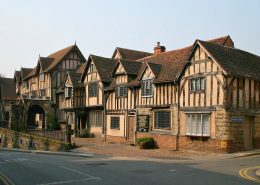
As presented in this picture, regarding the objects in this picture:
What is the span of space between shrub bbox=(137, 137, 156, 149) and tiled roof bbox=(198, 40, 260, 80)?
8195 mm

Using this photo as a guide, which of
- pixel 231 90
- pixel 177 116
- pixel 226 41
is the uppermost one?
pixel 226 41

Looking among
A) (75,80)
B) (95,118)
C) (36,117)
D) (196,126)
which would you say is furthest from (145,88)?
(36,117)

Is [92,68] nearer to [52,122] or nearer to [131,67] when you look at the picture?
[131,67]

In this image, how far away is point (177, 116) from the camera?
1046 inches

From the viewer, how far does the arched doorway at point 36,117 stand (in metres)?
48.6

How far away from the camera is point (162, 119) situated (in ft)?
92.5

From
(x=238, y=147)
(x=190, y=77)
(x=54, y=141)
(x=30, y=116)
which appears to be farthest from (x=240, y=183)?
(x=30, y=116)

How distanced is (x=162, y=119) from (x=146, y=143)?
2.15m

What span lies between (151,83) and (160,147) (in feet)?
16.3

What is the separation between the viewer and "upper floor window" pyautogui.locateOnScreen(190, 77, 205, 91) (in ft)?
81.7

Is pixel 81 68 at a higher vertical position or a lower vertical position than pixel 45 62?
lower

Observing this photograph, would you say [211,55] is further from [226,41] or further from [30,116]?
[30,116]

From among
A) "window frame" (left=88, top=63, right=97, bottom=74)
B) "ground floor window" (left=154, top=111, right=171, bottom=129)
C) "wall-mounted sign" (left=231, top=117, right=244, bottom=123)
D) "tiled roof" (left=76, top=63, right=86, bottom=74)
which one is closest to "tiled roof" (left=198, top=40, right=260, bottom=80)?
"wall-mounted sign" (left=231, top=117, right=244, bottom=123)

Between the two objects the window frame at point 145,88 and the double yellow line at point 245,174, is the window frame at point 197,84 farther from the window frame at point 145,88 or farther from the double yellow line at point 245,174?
the double yellow line at point 245,174
